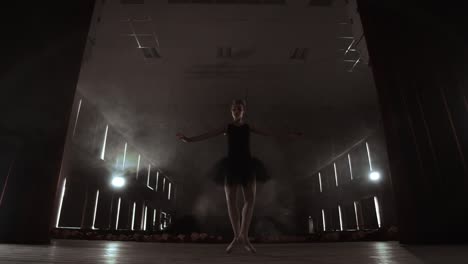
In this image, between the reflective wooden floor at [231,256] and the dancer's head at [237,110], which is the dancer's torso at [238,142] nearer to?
the dancer's head at [237,110]

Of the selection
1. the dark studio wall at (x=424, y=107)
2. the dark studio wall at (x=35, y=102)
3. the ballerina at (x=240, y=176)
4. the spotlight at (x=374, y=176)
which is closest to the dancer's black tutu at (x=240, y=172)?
the ballerina at (x=240, y=176)

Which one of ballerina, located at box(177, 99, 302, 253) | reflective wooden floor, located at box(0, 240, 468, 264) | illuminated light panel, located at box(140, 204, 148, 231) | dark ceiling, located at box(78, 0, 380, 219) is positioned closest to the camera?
reflective wooden floor, located at box(0, 240, 468, 264)

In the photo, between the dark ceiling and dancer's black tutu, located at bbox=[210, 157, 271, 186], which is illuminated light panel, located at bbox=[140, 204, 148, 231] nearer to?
the dark ceiling

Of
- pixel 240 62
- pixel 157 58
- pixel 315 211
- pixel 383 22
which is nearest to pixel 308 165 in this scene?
pixel 315 211

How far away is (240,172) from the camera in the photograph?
1.59 meters

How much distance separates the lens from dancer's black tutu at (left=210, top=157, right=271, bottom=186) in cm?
159

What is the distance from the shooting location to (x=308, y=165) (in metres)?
8.12

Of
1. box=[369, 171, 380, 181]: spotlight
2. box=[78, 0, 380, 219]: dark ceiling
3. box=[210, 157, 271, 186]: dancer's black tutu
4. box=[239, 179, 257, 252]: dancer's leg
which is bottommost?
box=[239, 179, 257, 252]: dancer's leg

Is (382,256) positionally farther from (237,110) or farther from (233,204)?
(237,110)

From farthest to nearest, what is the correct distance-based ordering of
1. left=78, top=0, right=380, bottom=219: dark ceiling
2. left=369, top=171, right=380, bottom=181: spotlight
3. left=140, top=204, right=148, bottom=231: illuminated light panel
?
1. left=140, top=204, right=148, bottom=231: illuminated light panel
2. left=369, top=171, right=380, bottom=181: spotlight
3. left=78, top=0, right=380, bottom=219: dark ceiling

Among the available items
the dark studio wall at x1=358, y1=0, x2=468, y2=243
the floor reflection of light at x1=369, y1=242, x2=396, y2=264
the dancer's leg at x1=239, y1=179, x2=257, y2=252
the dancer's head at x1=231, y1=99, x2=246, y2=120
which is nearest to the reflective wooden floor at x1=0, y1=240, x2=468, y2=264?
the floor reflection of light at x1=369, y1=242, x2=396, y2=264

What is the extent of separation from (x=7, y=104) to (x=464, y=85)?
11.2 ft

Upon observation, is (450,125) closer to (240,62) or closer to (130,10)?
(240,62)

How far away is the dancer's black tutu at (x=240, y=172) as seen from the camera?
1588mm
